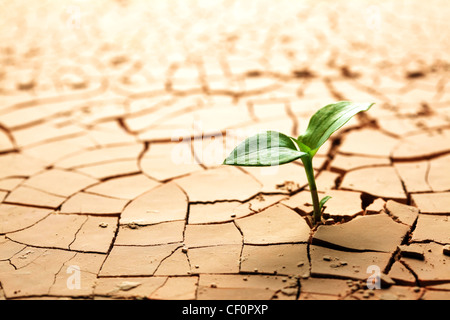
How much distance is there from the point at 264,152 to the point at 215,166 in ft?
2.52

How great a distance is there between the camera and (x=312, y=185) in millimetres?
1564

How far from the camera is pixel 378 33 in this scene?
4234 millimetres

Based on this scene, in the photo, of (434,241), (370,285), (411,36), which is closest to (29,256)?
(370,285)

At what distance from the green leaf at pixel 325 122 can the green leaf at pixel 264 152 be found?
0.08 meters

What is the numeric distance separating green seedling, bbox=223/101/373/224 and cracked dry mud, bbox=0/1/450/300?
28cm

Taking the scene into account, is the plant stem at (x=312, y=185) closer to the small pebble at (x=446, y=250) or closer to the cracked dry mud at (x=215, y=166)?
the cracked dry mud at (x=215, y=166)

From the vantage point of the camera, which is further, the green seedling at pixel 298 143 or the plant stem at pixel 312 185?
the plant stem at pixel 312 185

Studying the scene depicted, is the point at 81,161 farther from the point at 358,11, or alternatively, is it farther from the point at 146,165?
the point at 358,11

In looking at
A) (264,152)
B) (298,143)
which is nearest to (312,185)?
(298,143)

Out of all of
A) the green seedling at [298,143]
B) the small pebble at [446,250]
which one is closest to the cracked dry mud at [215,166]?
the small pebble at [446,250]

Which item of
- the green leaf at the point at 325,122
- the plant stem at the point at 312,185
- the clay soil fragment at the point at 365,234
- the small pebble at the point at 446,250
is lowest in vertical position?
the small pebble at the point at 446,250

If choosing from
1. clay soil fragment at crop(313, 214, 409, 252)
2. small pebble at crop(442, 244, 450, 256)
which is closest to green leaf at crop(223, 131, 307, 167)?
clay soil fragment at crop(313, 214, 409, 252)

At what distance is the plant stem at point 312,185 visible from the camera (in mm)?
1510

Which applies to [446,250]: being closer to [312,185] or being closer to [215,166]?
[312,185]
